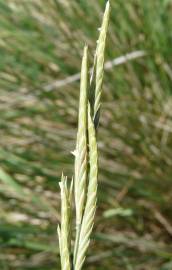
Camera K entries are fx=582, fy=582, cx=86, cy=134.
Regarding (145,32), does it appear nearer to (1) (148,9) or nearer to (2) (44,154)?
→ (1) (148,9)

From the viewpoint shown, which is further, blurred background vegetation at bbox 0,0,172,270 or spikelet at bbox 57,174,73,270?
blurred background vegetation at bbox 0,0,172,270

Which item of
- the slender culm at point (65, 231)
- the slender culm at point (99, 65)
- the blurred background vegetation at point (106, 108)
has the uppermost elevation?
the blurred background vegetation at point (106, 108)

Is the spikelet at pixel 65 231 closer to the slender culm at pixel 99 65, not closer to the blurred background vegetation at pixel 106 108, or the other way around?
the slender culm at pixel 99 65

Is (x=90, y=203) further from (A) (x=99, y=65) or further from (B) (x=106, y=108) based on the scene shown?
(B) (x=106, y=108)

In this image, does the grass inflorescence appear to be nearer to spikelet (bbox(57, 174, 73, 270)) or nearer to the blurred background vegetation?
spikelet (bbox(57, 174, 73, 270))

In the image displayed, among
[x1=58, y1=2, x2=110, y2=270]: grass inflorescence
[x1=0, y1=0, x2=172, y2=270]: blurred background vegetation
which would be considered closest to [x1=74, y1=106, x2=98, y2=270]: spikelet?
[x1=58, y1=2, x2=110, y2=270]: grass inflorescence

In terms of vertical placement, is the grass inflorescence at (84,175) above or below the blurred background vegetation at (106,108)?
below

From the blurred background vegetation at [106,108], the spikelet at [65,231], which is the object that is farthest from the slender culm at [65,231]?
the blurred background vegetation at [106,108]

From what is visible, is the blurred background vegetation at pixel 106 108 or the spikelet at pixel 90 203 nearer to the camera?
the spikelet at pixel 90 203
